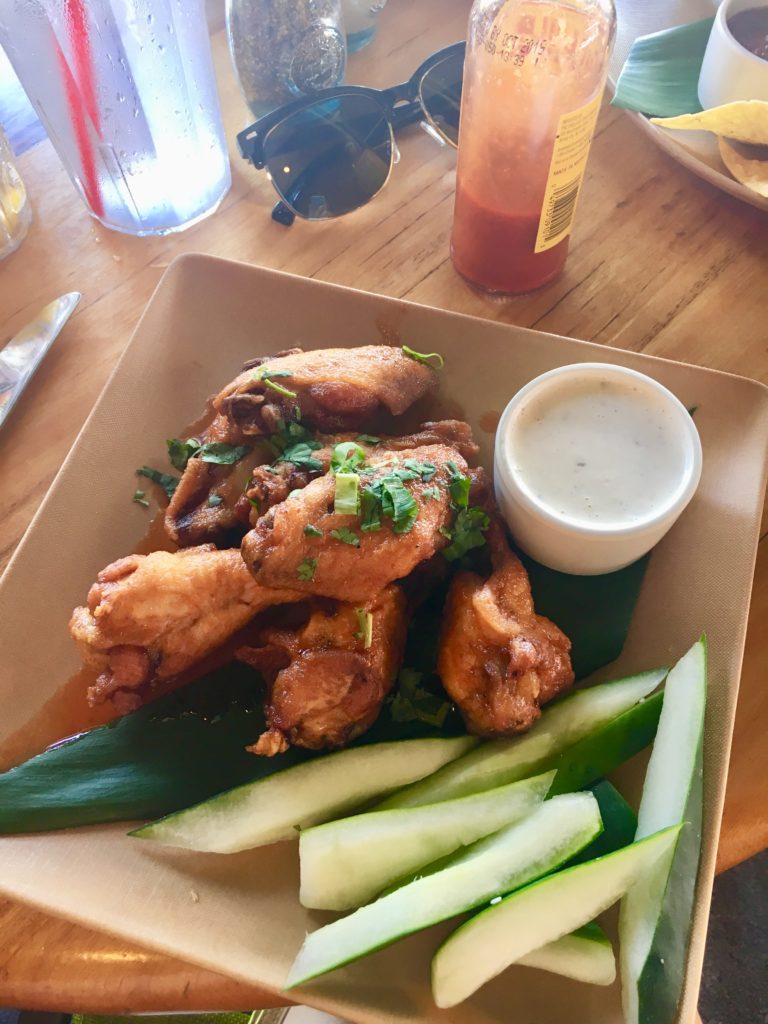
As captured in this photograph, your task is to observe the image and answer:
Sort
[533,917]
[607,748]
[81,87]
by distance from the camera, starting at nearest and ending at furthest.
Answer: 1. [533,917]
2. [607,748]
3. [81,87]

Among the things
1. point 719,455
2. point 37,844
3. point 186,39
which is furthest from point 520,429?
point 186,39

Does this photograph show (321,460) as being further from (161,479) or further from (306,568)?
(161,479)

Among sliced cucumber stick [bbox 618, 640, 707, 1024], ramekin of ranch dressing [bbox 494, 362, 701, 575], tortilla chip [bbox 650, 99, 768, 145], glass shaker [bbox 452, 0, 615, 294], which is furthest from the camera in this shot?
tortilla chip [bbox 650, 99, 768, 145]

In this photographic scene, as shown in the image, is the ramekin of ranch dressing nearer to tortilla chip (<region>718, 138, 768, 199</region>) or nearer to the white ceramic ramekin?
tortilla chip (<region>718, 138, 768, 199</region>)

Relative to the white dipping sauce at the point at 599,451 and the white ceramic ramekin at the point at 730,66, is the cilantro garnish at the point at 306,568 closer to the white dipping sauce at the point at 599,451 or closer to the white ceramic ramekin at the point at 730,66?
the white dipping sauce at the point at 599,451

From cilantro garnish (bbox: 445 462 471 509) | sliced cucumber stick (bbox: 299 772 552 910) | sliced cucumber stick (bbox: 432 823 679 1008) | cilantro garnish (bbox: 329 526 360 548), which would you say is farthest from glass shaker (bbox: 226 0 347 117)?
sliced cucumber stick (bbox: 432 823 679 1008)

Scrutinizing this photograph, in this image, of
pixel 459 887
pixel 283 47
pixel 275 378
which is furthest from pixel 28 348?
pixel 459 887

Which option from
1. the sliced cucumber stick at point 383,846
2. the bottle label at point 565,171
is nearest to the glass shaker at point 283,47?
the bottle label at point 565,171
